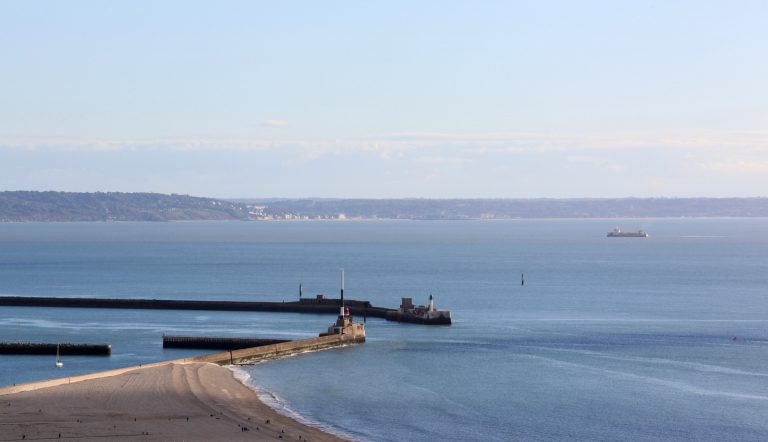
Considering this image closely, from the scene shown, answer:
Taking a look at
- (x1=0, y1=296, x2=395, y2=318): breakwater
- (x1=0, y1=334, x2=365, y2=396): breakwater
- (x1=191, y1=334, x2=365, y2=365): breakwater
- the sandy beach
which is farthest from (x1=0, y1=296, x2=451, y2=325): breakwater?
the sandy beach

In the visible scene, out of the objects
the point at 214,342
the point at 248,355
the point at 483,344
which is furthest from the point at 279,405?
the point at 483,344

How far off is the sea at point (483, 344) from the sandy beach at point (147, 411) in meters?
1.73

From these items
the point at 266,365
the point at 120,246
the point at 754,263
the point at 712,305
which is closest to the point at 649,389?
the point at 266,365

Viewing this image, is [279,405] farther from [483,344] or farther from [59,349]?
[483,344]

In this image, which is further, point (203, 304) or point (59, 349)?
point (203, 304)

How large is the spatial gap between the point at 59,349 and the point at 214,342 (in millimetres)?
7439

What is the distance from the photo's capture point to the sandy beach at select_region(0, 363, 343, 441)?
111ft

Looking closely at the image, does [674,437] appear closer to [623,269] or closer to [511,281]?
[511,281]

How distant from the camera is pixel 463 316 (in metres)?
73.2

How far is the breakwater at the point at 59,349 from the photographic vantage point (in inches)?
2127

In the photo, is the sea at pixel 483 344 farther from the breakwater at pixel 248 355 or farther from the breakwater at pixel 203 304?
the breakwater at pixel 203 304

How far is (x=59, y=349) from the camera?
177 ft

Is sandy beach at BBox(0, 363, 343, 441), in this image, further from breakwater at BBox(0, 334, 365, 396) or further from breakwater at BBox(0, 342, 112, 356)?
breakwater at BBox(0, 342, 112, 356)

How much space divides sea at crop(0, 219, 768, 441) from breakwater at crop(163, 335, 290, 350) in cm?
87
